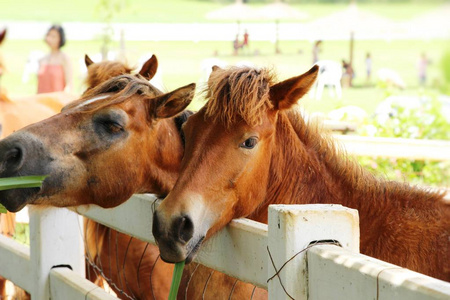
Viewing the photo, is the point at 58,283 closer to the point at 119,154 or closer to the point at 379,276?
the point at 119,154

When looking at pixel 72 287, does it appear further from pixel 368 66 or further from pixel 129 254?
pixel 368 66

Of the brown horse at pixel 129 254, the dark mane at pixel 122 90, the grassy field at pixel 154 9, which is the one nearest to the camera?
the dark mane at pixel 122 90

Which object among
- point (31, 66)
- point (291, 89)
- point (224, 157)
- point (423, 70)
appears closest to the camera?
point (224, 157)

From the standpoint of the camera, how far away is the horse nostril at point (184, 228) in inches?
95.5

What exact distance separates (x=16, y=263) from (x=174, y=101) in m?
1.22

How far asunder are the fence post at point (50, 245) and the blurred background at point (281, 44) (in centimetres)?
539

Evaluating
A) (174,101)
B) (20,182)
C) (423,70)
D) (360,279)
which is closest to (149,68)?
(174,101)

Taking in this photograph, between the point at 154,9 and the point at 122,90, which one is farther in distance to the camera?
the point at 154,9

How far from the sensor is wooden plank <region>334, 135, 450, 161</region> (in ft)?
20.5

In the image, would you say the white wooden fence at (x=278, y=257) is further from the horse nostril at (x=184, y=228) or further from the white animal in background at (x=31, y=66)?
the white animal in background at (x=31, y=66)

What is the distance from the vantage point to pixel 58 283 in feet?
10.3

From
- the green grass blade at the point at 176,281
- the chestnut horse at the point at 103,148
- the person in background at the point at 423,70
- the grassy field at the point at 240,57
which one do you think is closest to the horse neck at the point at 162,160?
the chestnut horse at the point at 103,148

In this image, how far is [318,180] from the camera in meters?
3.15

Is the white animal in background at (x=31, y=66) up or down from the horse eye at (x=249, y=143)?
down
